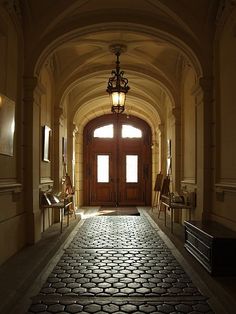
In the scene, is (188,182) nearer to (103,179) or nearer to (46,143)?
(46,143)

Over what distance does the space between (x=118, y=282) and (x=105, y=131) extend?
1321 cm

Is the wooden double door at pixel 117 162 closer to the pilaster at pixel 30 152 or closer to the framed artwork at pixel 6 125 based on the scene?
the pilaster at pixel 30 152

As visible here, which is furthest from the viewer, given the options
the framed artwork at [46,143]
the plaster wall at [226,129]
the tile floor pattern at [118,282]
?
the framed artwork at [46,143]

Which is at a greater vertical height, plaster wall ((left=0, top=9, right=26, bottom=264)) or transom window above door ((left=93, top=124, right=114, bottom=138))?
transom window above door ((left=93, top=124, right=114, bottom=138))

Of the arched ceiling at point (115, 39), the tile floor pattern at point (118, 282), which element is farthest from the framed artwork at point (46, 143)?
the tile floor pattern at point (118, 282)

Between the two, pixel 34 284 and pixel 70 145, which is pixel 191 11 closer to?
pixel 34 284

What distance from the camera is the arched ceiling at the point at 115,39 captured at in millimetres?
6820

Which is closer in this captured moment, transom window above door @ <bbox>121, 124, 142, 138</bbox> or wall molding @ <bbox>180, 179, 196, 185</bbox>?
wall molding @ <bbox>180, 179, 196, 185</bbox>

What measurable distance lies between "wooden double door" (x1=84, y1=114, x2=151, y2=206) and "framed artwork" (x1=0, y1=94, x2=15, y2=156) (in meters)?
11.3

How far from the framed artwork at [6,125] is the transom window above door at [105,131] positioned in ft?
37.5

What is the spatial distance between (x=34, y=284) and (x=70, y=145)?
8.57 m

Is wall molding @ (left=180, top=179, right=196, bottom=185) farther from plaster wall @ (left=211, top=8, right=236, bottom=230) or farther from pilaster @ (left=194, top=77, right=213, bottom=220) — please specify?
plaster wall @ (left=211, top=8, right=236, bottom=230)

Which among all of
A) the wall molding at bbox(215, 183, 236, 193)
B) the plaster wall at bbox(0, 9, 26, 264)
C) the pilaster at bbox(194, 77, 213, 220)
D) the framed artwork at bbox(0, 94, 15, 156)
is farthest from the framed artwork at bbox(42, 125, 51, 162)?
the wall molding at bbox(215, 183, 236, 193)

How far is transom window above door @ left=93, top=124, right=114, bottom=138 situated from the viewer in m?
17.4
